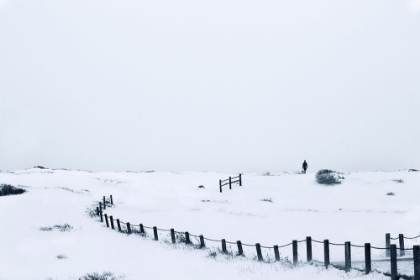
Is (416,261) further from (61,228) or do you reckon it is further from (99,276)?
(61,228)

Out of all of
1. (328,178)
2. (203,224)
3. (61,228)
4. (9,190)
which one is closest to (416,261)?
(203,224)

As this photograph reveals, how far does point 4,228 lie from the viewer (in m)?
17.7

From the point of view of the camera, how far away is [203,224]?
21.0 meters

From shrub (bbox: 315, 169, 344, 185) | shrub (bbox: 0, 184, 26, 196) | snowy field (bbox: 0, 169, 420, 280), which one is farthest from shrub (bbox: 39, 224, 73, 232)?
shrub (bbox: 315, 169, 344, 185)

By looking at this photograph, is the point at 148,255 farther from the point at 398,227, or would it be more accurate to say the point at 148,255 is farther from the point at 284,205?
the point at 284,205

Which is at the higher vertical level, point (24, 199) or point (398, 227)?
point (24, 199)

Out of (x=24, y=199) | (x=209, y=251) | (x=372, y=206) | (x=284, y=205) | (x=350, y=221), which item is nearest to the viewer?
(x=209, y=251)

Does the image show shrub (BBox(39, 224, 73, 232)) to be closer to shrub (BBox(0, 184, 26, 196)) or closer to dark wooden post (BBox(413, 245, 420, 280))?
shrub (BBox(0, 184, 26, 196))

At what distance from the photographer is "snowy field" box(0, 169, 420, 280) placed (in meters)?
12.2

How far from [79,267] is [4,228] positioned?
7.46 m

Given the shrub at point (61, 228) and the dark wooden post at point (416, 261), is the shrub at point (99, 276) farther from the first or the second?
the dark wooden post at point (416, 261)

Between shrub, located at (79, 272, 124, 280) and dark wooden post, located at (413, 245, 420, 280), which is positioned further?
shrub, located at (79, 272, 124, 280)

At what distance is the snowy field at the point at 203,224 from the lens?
12180mm

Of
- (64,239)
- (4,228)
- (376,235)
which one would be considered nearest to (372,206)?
(376,235)
